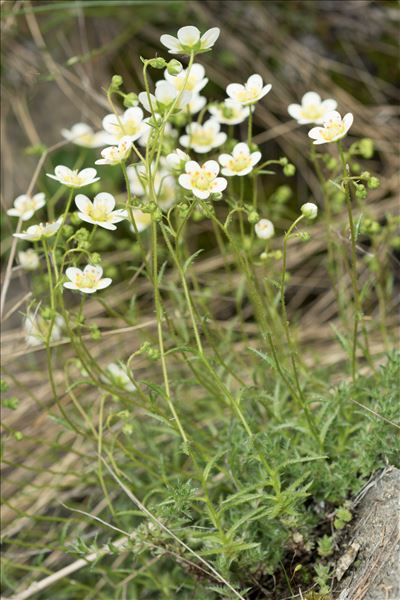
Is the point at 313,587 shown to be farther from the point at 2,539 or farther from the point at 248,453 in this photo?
the point at 2,539

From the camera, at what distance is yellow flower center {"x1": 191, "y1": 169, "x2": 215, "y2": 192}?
1.58 meters

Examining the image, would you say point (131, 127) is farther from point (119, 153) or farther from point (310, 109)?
point (310, 109)

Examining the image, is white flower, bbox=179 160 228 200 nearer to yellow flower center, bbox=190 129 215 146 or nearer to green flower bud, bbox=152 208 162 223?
green flower bud, bbox=152 208 162 223

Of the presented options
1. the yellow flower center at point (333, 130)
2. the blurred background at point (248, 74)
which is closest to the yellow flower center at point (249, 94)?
the yellow flower center at point (333, 130)

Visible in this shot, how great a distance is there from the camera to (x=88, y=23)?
3391 millimetres

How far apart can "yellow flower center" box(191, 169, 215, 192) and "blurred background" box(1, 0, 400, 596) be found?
132 cm

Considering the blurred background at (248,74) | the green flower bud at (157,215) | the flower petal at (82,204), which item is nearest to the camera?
the green flower bud at (157,215)

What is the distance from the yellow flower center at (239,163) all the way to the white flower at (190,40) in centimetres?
27

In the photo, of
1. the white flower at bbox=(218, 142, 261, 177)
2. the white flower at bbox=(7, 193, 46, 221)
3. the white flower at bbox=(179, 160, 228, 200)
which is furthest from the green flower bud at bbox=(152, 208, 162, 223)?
the white flower at bbox=(7, 193, 46, 221)

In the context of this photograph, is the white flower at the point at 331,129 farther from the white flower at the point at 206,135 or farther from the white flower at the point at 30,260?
the white flower at the point at 30,260

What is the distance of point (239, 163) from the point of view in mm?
1759

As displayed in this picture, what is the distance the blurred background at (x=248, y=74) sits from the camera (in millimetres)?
2990

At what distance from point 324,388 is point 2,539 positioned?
0.87 m

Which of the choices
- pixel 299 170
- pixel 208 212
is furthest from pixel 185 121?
pixel 299 170
